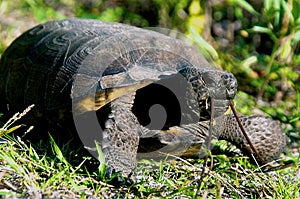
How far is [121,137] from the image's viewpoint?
103 inches

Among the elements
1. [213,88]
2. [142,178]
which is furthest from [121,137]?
[213,88]

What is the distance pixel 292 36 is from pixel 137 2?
273 centimetres

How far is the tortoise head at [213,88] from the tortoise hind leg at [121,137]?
360 millimetres

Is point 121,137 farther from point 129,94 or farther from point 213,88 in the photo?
point 213,88

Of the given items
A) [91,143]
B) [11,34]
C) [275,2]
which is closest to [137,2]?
[11,34]

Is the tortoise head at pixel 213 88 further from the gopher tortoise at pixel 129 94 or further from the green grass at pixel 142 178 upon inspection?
the green grass at pixel 142 178

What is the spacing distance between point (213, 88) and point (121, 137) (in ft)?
1.71

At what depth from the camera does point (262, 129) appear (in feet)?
10.5

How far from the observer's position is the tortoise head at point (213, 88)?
2.56 m

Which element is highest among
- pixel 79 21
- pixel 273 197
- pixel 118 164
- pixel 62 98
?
pixel 79 21

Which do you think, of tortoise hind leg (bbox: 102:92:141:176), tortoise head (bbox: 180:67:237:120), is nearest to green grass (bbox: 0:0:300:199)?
tortoise hind leg (bbox: 102:92:141:176)

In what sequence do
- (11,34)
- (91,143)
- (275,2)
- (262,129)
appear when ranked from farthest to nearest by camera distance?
(11,34), (275,2), (262,129), (91,143)

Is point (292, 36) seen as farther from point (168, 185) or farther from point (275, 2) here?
point (168, 185)

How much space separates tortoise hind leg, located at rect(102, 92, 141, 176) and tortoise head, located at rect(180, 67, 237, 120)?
36cm
